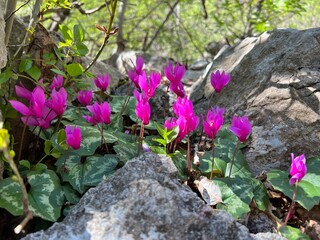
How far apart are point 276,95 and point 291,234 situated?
1.09 metres

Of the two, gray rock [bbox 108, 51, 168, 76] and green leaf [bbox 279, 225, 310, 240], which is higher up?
gray rock [bbox 108, 51, 168, 76]

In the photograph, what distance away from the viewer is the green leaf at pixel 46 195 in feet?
5.64

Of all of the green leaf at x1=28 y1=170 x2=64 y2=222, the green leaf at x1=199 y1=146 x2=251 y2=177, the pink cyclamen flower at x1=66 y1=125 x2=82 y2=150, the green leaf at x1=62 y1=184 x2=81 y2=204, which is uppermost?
the pink cyclamen flower at x1=66 y1=125 x2=82 y2=150

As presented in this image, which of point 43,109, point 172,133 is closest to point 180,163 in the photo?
point 172,133

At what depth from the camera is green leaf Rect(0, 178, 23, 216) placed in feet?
5.53

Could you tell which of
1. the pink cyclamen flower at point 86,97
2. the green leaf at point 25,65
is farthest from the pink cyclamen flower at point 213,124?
the green leaf at point 25,65

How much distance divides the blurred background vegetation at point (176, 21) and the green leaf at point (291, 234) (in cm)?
383

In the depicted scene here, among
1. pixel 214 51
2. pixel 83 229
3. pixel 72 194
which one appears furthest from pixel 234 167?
pixel 214 51

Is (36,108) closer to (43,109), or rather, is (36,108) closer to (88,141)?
(43,109)

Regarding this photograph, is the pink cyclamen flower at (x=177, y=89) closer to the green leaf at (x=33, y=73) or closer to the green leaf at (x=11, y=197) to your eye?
the green leaf at (x=33, y=73)

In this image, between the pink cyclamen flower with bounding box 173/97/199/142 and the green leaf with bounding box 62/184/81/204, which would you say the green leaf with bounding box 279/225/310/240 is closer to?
the pink cyclamen flower with bounding box 173/97/199/142

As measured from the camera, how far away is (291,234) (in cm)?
179

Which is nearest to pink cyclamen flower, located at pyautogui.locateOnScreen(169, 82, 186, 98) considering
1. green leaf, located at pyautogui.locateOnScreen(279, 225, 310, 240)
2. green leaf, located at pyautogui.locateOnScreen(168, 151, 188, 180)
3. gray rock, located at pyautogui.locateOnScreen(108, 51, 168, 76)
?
green leaf, located at pyautogui.locateOnScreen(168, 151, 188, 180)

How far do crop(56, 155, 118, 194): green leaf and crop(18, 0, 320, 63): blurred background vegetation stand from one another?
3745 mm
